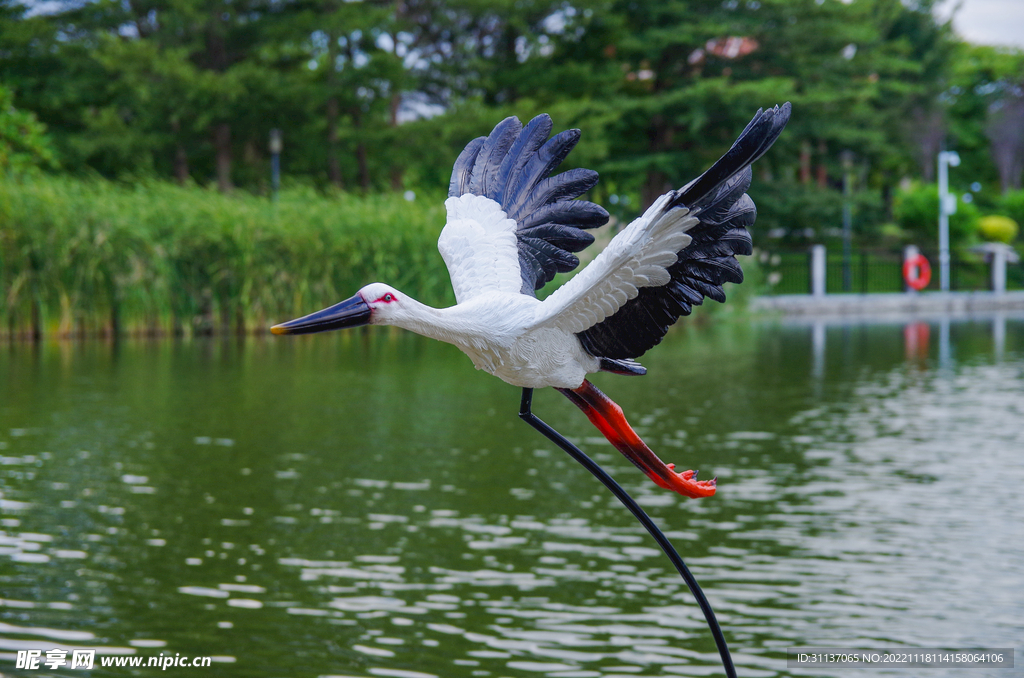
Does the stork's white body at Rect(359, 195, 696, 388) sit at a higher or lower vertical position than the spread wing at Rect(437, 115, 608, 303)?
lower

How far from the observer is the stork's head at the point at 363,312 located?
2395 millimetres

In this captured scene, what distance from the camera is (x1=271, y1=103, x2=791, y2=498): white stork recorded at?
245cm

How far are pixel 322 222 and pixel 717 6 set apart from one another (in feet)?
50.4

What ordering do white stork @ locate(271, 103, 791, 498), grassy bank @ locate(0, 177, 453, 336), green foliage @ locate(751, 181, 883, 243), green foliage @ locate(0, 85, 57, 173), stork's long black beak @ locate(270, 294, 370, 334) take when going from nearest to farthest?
1. stork's long black beak @ locate(270, 294, 370, 334)
2. white stork @ locate(271, 103, 791, 498)
3. grassy bank @ locate(0, 177, 453, 336)
4. green foliage @ locate(0, 85, 57, 173)
5. green foliage @ locate(751, 181, 883, 243)

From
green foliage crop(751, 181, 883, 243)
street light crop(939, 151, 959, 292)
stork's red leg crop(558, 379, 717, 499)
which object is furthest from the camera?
street light crop(939, 151, 959, 292)

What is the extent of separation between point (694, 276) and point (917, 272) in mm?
35946

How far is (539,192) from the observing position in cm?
318

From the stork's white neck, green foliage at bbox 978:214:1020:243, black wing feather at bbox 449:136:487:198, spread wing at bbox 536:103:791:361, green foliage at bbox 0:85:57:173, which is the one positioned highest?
green foliage at bbox 0:85:57:173

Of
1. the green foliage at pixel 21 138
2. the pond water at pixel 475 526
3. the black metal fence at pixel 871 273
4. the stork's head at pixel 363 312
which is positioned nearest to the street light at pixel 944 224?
the black metal fence at pixel 871 273

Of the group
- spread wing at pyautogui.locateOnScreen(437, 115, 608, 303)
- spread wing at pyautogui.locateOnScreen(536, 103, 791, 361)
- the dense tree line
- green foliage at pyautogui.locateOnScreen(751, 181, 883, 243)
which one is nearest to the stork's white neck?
spread wing at pyautogui.locateOnScreen(536, 103, 791, 361)

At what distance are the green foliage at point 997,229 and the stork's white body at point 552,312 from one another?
1675 inches

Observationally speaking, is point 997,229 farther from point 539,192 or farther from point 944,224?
point 539,192

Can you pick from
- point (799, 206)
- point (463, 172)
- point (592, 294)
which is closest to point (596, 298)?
point (592, 294)

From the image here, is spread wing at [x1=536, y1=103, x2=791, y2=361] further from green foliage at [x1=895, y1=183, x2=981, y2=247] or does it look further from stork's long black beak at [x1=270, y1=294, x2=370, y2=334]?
green foliage at [x1=895, y1=183, x2=981, y2=247]
